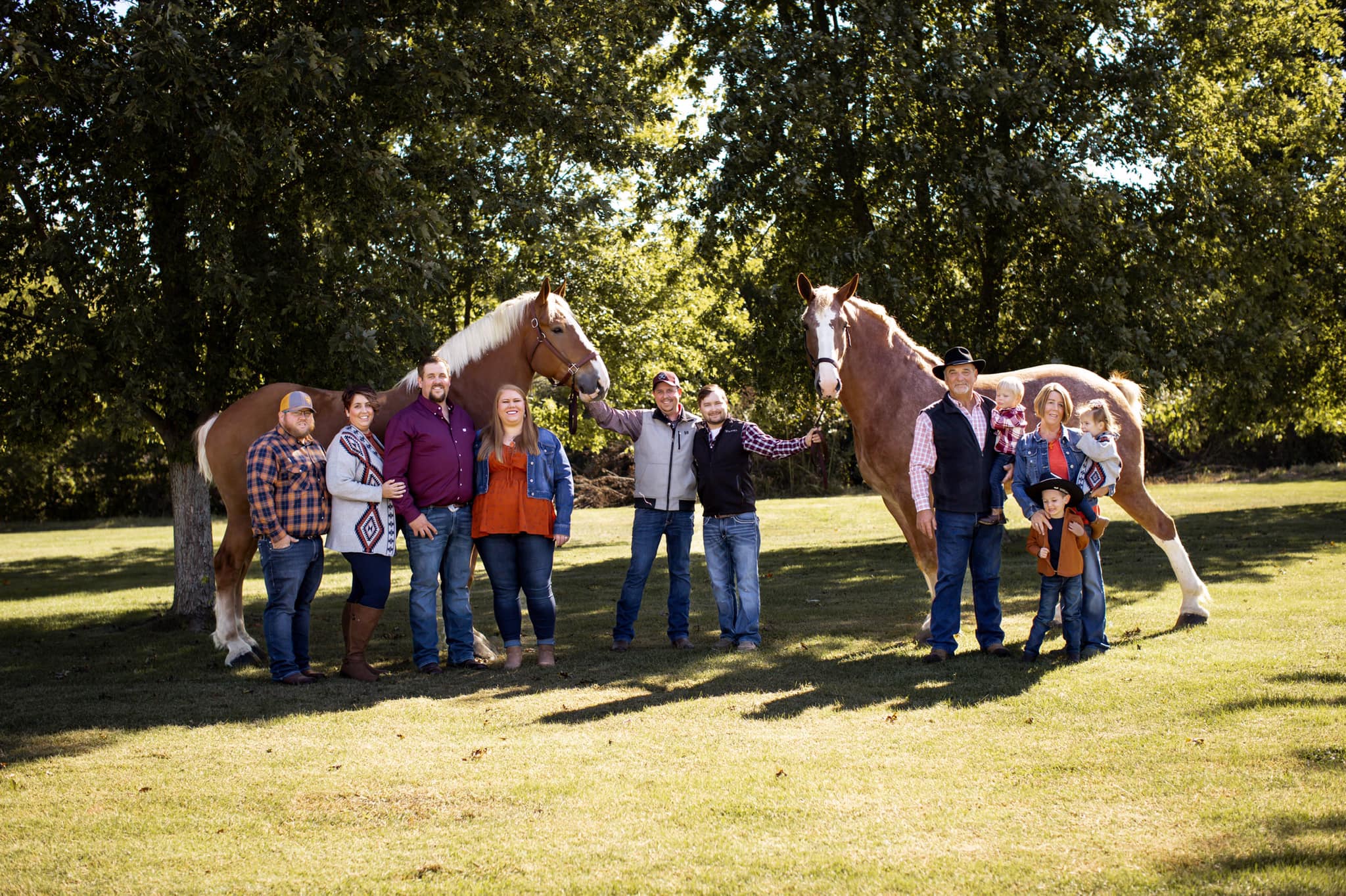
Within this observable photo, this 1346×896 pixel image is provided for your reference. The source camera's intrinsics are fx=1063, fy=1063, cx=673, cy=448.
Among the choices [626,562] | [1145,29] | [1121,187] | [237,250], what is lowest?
[626,562]

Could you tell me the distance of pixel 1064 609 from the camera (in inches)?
281

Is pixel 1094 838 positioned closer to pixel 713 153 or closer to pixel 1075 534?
pixel 1075 534

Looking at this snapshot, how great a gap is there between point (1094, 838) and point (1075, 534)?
11.3 ft

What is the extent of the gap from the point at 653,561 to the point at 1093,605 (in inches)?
122

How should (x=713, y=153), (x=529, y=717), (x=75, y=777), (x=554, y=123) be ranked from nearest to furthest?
(x=75, y=777) < (x=529, y=717) < (x=554, y=123) < (x=713, y=153)

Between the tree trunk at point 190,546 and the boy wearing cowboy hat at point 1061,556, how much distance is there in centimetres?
768

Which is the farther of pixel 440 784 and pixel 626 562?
pixel 626 562

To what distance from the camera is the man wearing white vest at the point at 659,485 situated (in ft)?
26.0

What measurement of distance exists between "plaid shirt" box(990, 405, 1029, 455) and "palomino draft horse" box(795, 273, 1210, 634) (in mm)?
861

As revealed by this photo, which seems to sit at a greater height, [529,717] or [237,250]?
[237,250]

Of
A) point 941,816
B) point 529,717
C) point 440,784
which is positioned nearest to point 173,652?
point 529,717

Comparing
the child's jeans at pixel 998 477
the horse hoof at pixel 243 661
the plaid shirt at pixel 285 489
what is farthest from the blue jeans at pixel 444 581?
the child's jeans at pixel 998 477

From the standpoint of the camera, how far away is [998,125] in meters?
14.1

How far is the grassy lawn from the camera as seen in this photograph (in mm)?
3717
